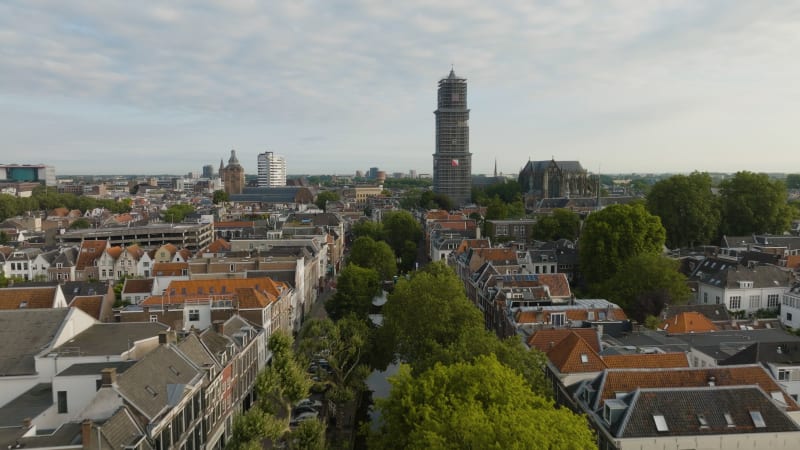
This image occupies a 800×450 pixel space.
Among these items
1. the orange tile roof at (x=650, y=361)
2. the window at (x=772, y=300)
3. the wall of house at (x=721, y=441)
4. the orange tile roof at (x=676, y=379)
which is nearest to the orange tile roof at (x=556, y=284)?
the orange tile roof at (x=650, y=361)

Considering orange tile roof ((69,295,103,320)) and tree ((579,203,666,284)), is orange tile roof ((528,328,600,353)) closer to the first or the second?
tree ((579,203,666,284))

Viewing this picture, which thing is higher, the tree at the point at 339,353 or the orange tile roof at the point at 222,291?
the orange tile roof at the point at 222,291

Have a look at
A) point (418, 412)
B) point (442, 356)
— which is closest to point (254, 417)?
point (418, 412)

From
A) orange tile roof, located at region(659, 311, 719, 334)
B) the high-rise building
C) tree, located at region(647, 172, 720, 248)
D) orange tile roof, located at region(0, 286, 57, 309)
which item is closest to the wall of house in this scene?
orange tile roof, located at region(659, 311, 719, 334)

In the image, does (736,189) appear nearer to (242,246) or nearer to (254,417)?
(242,246)

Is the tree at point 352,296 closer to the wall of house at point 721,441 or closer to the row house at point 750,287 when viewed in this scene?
the wall of house at point 721,441

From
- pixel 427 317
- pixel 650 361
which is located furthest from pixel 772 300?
pixel 427 317
